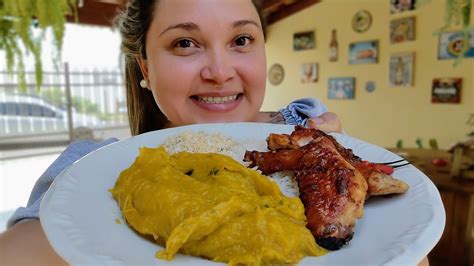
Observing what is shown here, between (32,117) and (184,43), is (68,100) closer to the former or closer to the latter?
(32,117)

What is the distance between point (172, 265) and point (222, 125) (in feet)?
1.94

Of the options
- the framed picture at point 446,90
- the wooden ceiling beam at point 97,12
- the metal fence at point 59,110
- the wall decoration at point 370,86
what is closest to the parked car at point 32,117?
the metal fence at point 59,110

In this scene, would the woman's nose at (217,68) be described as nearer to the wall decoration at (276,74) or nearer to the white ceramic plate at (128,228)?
the white ceramic plate at (128,228)

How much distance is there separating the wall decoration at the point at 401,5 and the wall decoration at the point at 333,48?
927 mm

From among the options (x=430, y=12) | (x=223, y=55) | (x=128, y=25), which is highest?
(x=430, y=12)

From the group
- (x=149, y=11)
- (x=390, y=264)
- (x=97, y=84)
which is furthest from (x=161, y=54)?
(x=97, y=84)

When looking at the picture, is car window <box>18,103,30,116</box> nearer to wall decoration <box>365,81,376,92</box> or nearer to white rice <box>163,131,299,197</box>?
wall decoration <box>365,81,376,92</box>

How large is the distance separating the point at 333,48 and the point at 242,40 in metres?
4.67

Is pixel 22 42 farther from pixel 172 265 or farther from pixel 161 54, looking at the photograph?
pixel 172 265

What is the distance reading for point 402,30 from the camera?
4.59 metres

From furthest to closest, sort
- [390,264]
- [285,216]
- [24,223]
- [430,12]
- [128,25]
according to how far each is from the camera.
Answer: [430,12]
[128,25]
[24,223]
[285,216]
[390,264]

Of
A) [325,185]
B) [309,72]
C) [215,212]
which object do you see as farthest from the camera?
[309,72]

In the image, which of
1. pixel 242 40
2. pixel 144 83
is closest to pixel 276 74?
pixel 144 83

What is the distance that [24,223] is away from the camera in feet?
2.78
